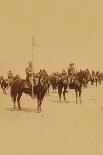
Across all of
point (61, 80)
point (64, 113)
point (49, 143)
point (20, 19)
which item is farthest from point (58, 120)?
point (20, 19)

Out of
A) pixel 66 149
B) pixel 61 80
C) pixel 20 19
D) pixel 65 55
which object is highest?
pixel 20 19

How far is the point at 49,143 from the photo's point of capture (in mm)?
14648

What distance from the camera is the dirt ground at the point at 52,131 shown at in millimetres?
13634

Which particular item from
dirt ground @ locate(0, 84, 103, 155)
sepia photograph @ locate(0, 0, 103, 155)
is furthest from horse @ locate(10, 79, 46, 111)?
dirt ground @ locate(0, 84, 103, 155)

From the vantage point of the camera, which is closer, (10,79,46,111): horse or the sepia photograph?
the sepia photograph

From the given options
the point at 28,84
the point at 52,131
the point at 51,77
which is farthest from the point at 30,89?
the point at 51,77

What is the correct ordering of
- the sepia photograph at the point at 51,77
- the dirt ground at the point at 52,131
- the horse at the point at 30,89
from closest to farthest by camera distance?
the dirt ground at the point at 52,131
the sepia photograph at the point at 51,77
the horse at the point at 30,89

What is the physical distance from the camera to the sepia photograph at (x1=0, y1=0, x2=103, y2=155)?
1546 cm

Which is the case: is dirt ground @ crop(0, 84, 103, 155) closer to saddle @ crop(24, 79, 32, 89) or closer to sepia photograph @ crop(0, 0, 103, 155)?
sepia photograph @ crop(0, 0, 103, 155)

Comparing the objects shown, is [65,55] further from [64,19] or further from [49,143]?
[49,143]

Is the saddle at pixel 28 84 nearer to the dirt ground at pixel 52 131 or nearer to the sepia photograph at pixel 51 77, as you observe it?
the sepia photograph at pixel 51 77

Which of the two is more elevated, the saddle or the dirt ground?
the saddle

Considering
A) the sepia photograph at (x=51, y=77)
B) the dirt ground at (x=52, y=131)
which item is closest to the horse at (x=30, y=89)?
the sepia photograph at (x=51, y=77)

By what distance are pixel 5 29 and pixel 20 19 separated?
25.3 feet
